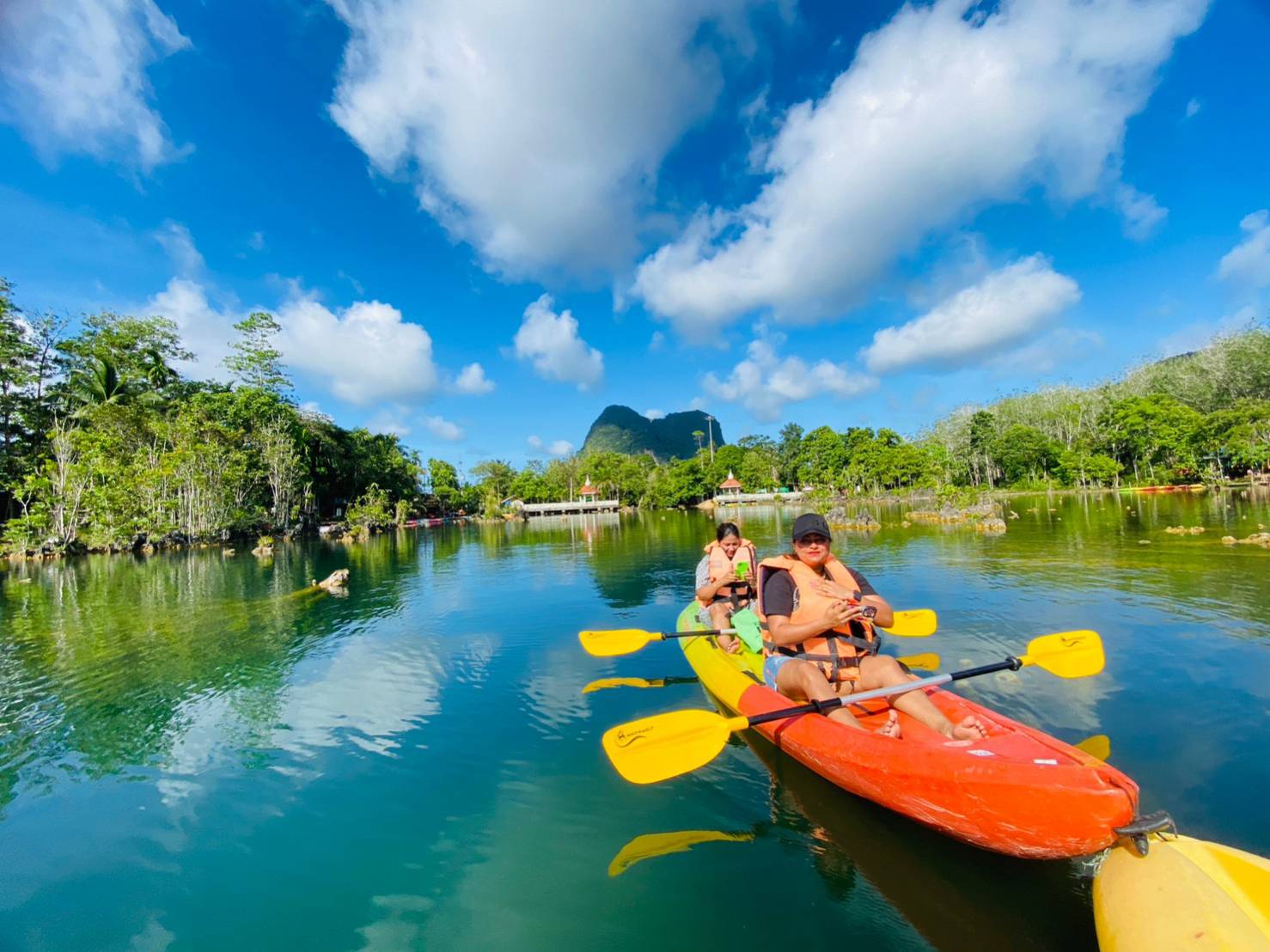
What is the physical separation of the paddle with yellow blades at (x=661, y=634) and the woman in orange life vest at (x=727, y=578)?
0.44 metres

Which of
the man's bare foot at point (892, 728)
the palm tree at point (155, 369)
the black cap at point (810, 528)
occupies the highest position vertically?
the palm tree at point (155, 369)

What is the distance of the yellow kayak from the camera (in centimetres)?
220

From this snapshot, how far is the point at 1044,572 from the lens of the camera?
520 inches

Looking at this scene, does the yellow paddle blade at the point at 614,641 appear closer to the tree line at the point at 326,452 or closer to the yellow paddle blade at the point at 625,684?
the yellow paddle blade at the point at 625,684

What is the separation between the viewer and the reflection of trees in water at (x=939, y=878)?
10.1 ft

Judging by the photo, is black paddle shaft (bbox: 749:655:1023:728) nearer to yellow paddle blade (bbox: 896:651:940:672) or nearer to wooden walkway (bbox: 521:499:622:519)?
yellow paddle blade (bbox: 896:651:940:672)

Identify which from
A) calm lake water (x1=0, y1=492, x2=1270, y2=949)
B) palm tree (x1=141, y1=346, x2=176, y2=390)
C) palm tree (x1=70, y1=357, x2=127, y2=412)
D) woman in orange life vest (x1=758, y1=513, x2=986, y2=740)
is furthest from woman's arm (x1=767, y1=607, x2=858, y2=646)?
palm tree (x1=141, y1=346, x2=176, y2=390)

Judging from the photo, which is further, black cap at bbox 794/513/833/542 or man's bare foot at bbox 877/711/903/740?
black cap at bbox 794/513/833/542

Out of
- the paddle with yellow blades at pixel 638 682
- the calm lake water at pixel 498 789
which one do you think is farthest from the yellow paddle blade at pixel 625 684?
the calm lake water at pixel 498 789

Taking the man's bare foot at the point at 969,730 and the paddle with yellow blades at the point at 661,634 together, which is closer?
the man's bare foot at the point at 969,730

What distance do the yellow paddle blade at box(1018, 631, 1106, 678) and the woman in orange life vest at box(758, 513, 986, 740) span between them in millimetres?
1422

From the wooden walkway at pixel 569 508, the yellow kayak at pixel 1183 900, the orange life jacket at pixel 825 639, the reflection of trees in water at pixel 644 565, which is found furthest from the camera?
the wooden walkway at pixel 569 508

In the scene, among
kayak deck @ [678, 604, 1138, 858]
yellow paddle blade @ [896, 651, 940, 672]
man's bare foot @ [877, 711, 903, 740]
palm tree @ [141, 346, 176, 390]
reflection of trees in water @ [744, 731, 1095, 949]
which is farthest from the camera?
palm tree @ [141, 346, 176, 390]

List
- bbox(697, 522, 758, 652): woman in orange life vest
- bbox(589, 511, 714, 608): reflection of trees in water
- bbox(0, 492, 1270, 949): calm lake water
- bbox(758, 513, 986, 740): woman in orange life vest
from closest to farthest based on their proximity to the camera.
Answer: bbox(0, 492, 1270, 949): calm lake water
bbox(758, 513, 986, 740): woman in orange life vest
bbox(697, 522, 758, 652): woman in orange life vest
bbox(589, 511, 714, 608): reflection of trees in water
